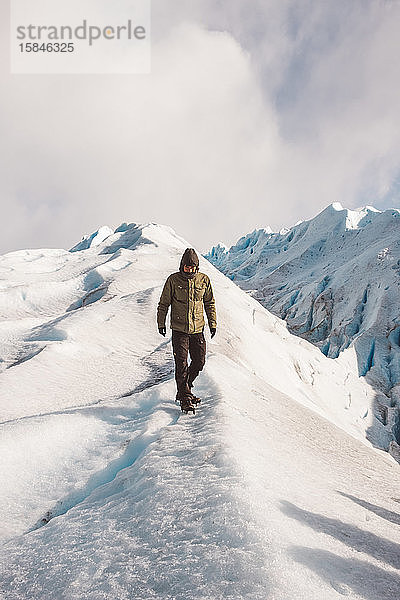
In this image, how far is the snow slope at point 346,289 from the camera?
2905 centimetres

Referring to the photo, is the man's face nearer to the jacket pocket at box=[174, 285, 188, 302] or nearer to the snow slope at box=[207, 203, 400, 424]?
the jacket pocket at box=[174, 285, 188, 302]

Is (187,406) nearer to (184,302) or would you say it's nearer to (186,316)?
(186,316)

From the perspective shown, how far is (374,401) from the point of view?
20.8 meters

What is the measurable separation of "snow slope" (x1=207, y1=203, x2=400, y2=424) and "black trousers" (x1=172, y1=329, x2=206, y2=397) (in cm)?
2067

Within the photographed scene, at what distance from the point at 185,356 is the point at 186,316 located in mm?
626

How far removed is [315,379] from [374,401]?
19.8 feet

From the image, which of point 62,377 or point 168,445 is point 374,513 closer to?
point 168,445

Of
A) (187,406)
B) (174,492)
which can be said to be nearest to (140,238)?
(187,406)

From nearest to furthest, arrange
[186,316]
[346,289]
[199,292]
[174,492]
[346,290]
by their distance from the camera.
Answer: [174,492], [186,316], [199,292], [346,290], [346,289]

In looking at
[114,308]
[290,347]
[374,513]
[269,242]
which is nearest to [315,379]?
[290,347]

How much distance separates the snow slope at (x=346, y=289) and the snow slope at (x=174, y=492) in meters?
20.1

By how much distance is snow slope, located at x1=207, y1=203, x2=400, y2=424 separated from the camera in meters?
29.0

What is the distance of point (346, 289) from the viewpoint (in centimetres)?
4153

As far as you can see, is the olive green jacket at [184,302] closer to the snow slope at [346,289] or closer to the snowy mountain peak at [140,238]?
the snow slope at [346,289]
